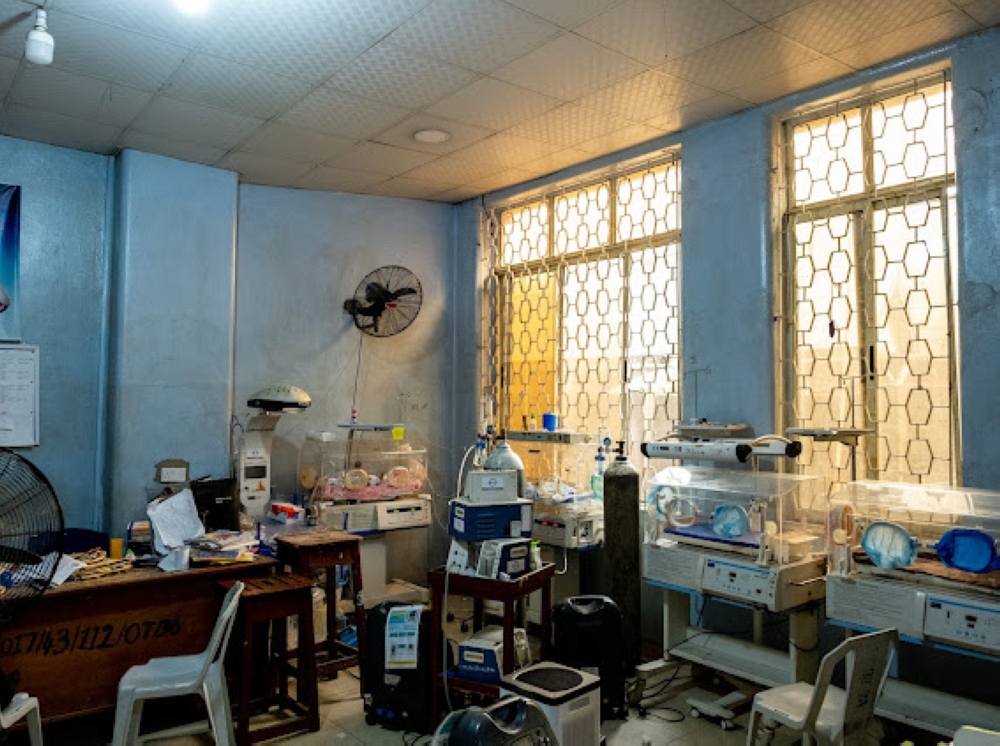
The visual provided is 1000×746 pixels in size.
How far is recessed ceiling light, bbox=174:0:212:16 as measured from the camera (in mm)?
2805

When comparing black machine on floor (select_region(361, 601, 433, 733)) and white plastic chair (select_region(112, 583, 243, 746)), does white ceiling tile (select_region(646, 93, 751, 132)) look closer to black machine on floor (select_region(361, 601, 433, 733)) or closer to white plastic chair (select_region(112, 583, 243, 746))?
black machine on floor (select_region(361, 601, 433, 733))

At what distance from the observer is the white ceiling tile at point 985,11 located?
2.88 meters

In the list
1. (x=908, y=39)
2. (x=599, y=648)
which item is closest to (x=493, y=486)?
(x=599, y=648)

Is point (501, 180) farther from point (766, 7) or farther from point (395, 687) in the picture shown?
point (395, 687)

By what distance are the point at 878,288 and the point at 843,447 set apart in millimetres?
811

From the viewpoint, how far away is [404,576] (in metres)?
5.60

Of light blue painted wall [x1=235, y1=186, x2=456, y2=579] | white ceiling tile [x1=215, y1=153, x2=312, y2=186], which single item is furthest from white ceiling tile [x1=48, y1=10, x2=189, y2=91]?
light blue painted wall [x1=235, y1=186, x2=456, y2=579]

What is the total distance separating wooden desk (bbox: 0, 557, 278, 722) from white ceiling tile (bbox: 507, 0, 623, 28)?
9.21 feet

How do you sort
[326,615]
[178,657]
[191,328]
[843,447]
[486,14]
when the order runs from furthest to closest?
[191,328] → [326,615] → [843,447] → [178,657] → [486,14]

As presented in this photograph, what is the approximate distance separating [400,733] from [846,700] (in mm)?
1919

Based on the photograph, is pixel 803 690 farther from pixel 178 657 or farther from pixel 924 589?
pixel 178 657

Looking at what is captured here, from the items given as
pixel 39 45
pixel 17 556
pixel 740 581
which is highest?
pixel 39 45

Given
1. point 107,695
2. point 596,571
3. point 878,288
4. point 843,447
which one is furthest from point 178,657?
point 878,288

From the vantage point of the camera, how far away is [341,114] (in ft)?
13.0
